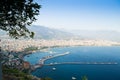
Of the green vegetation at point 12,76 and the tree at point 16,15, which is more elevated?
the tree at point 16,15

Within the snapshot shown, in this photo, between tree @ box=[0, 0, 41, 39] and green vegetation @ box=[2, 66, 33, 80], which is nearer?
tree @ box=[0, 0, 41, 39]

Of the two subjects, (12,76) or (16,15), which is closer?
(16,15)

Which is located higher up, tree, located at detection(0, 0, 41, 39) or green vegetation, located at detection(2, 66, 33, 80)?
tree, located at detection(0, 0, 41, 39)

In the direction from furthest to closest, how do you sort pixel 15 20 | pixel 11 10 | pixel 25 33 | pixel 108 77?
pixel 108 77 → pixel 25 33 → pixel 15 20 → pixel 11 10

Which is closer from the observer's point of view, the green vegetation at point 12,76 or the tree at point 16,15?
the tree at point 16,15

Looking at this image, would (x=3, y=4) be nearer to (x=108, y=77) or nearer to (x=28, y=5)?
(x=28, y=5)

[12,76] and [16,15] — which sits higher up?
[16,15]

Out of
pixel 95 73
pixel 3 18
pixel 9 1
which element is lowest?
pixel 95 73

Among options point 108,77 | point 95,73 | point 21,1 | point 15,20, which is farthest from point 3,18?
point 95,73
